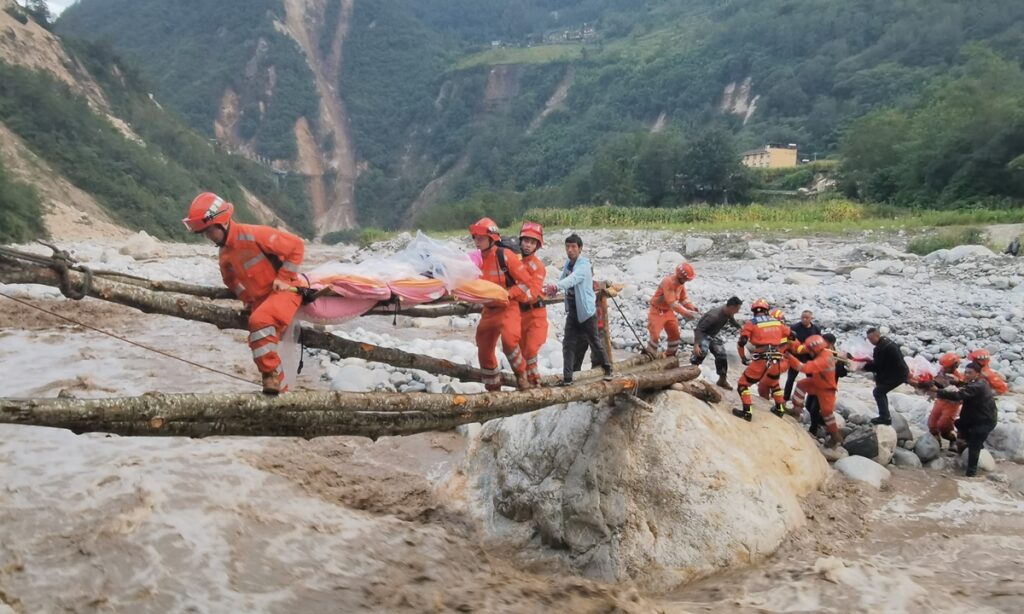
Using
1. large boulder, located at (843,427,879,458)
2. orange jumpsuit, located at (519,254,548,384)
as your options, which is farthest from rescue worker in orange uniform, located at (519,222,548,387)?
large boulder, located at (843,427,879,458)

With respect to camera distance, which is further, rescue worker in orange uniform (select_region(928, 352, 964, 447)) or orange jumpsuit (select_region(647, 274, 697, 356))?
orange jumpsuit (select_region(647, 274, 697, 356))

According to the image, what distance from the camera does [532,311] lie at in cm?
572

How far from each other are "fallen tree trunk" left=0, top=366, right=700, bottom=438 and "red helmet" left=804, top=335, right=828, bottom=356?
296cm

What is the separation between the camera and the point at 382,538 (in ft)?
19.6

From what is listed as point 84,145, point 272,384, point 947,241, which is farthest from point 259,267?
point 84,145

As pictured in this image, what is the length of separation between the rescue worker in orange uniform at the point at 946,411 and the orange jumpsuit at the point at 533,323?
4.69m

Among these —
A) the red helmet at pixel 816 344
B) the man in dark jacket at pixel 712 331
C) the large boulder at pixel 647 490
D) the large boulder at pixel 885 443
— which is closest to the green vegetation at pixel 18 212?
the man in dark jacket at pixel 712 331

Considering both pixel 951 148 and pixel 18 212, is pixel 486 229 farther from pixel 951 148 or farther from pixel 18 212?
pixel 18 212

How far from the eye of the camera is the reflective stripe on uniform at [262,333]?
4090mm

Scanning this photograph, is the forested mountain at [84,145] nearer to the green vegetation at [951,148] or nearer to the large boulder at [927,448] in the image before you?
the large boulder at [927,448]

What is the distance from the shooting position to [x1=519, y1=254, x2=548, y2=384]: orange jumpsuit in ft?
18.7

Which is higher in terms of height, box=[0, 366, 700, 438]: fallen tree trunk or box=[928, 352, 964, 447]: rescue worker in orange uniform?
box=[0, 366, 700, 438]: fallen tree trunk

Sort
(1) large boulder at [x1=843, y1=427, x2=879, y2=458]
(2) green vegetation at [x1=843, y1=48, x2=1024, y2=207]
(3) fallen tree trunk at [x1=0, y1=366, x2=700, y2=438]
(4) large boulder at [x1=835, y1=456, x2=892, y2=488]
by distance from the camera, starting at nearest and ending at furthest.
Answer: (3) fallen tree trunk at [x1=0, y1=366, x2=700, y2=438] < (4) large boulder at [x1=835, y1=456, x2=892, y2=488] < (1) large boulder at [x1=843, y1=427, x2=879, y2=458] < (2) green vegetation at [x1=843, y1=48, x2=1024, y2=207]

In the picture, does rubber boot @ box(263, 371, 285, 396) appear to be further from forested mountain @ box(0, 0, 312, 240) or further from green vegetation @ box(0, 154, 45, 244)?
forested mountain @ box(0, 0, 312, 240)
